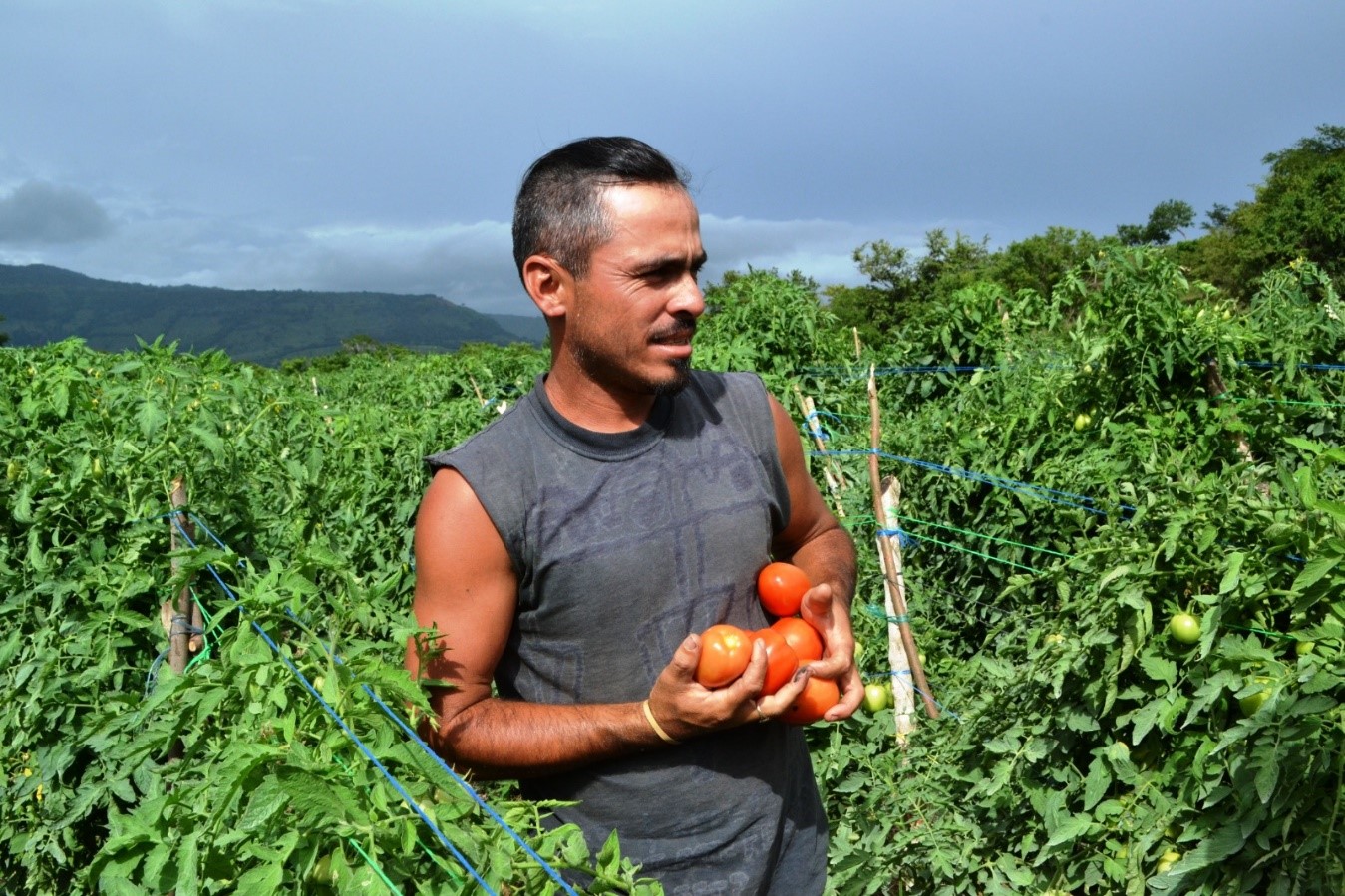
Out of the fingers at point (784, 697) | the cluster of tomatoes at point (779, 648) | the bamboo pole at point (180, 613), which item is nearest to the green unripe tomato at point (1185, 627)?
the cluster of tomatoes at point (779, 648)

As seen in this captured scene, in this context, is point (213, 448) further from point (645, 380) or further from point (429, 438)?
point (429, 438)

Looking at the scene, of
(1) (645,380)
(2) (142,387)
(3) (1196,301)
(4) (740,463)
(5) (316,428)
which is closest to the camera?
(1) (645,380)

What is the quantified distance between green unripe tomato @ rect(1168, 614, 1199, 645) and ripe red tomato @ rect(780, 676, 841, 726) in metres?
0.79

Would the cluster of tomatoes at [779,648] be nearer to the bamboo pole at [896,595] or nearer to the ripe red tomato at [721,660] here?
the ripe red tomato at [721,660]

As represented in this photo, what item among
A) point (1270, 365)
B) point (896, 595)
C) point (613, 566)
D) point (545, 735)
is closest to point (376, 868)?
point (545, 735)

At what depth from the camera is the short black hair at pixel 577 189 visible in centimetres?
180

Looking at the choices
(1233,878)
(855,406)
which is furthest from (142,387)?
(855,406)

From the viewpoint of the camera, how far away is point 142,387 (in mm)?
3377

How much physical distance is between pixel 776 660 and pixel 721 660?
15cm

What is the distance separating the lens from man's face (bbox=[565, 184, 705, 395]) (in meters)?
1.78

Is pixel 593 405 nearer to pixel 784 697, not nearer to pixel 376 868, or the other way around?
pixel 784 697

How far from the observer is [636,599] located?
6.01 feet

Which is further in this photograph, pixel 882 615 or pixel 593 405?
pixel 882 615

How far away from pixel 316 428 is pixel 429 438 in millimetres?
1259
